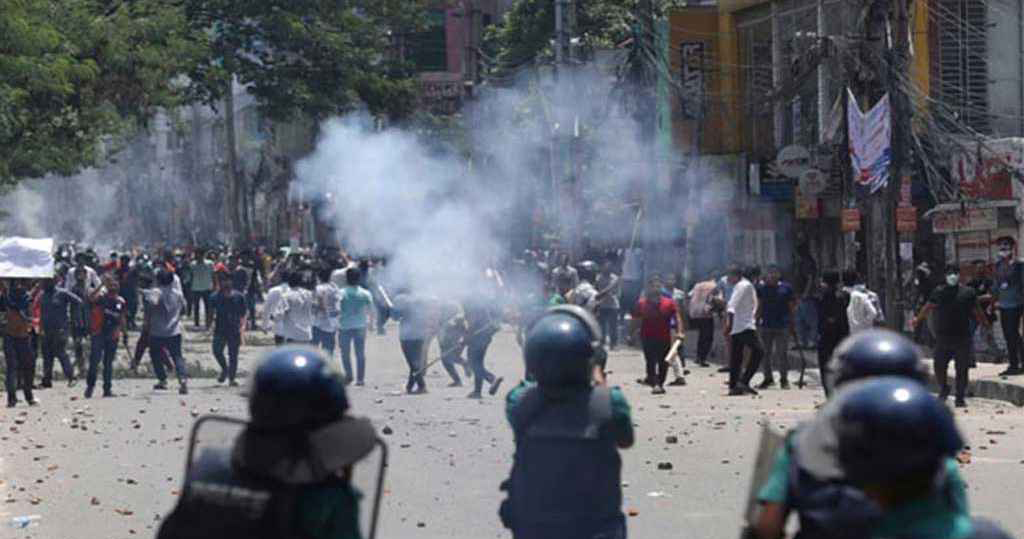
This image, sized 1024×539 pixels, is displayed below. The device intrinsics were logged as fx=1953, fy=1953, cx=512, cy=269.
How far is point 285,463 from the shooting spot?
14.4ft

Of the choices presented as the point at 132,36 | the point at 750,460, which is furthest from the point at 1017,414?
the point at 132,36

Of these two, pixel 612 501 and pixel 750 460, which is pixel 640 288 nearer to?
pixel 750 460

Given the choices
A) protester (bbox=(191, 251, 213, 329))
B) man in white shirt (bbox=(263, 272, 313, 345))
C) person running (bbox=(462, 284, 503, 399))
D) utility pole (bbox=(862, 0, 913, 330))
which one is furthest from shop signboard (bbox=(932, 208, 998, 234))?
protester (bbox=(191, 251, 213, 329))

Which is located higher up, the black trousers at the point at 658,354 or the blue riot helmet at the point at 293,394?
the blue riot helmet at the point at 293,394

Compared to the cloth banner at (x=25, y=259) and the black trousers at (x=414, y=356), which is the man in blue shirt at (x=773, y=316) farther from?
the cloth banner at (x=25, y=259)

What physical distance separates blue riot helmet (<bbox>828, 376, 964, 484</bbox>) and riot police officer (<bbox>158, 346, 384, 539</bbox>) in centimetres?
121

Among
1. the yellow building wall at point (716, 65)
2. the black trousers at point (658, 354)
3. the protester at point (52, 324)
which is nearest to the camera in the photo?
the black trousers at point (658, 354)

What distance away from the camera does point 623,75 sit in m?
42.6

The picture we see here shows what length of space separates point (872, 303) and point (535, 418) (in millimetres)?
14114

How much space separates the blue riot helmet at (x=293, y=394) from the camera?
4.38m

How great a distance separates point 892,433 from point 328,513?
1378mm

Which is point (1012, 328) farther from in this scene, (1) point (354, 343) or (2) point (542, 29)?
(2) point (542, 29)

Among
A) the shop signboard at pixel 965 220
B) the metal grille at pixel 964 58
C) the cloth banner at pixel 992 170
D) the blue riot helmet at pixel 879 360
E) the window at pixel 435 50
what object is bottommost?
the shop signboard at pixel 965 220

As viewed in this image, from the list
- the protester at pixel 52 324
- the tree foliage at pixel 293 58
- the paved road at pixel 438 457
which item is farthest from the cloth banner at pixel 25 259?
the tree foliage at pixel 293 58
